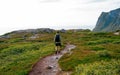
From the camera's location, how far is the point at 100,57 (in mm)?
46344

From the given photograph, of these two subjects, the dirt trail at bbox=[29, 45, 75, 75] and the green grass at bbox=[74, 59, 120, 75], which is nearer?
the green grass at bbox=[74, 59, 120, 75]

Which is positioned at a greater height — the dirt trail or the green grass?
the green grass

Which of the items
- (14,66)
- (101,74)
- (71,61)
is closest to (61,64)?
(71,61)

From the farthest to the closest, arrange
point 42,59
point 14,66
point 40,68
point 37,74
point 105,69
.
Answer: point 42,59, point 14,66, point 40,68, point 37,74, point 105,69

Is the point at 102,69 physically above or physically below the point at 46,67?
above

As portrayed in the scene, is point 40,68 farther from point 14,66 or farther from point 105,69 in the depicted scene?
point 105,69

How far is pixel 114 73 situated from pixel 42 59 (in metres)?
21.3

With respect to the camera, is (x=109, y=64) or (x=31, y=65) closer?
(x=109, y=64)

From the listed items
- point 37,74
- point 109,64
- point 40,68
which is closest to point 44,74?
point 37,74

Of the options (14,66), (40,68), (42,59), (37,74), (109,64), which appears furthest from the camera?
(42,59)

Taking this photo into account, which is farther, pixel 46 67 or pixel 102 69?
pixel 46 67

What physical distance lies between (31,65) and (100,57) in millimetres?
10925

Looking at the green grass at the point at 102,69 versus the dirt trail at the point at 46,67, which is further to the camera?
the dirt trail at the point at 46,67

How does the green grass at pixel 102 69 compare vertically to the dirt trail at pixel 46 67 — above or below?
above
